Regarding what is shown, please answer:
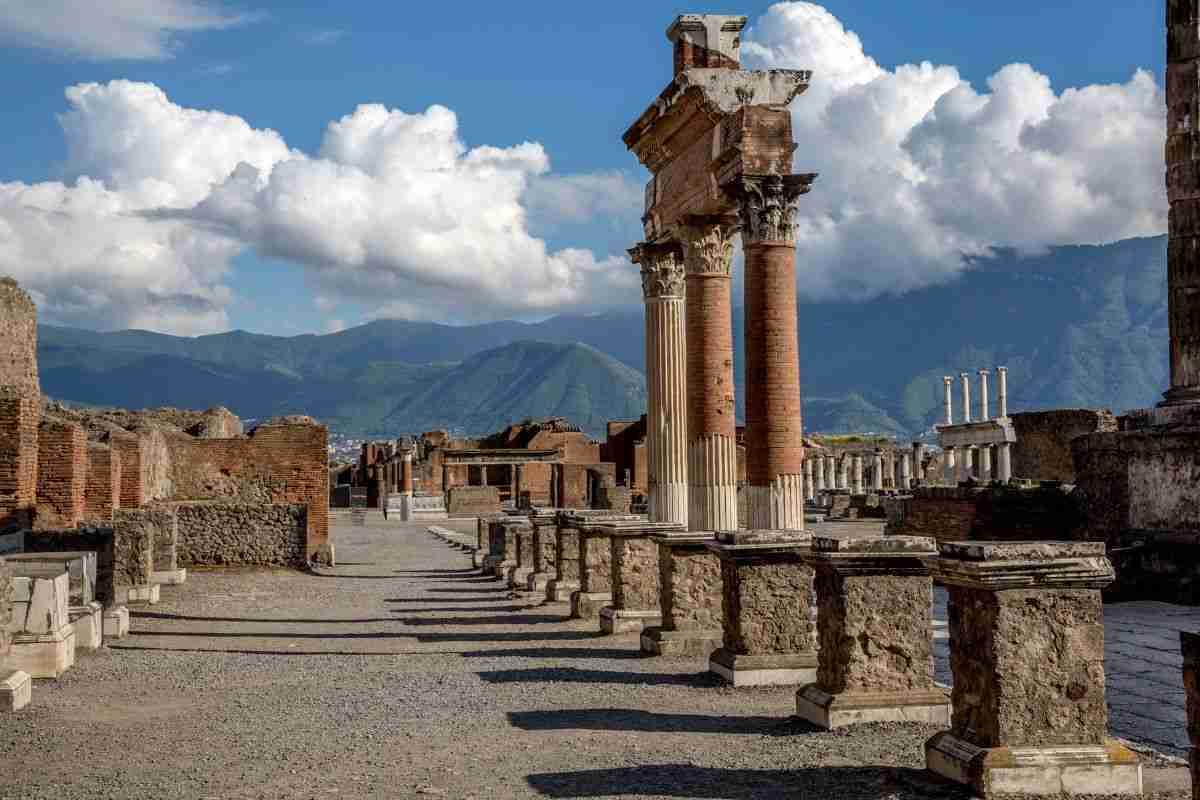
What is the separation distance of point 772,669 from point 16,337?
16.9 m

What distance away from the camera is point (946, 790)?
598cm

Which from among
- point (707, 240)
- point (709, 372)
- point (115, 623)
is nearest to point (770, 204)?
point (707, 240)

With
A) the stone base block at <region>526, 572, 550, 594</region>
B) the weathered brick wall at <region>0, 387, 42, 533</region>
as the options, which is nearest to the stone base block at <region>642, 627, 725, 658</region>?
the stone base block at <region>526, 572, 550, 594</region>

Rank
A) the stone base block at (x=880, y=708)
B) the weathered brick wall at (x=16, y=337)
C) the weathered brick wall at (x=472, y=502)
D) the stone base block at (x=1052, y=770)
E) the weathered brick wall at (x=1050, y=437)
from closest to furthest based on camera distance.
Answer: the stone base block at (x=1052, y=770) < the stone base block at (x=880, y=708) < the weathered brick wall at (x=16, y=337) < the weathered brick wall at (x=1050, y=437) < the weathered brick wall at (x=472, y=502)

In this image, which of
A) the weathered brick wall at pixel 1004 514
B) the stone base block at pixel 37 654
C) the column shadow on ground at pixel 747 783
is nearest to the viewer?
the column shadow on ground at pixel 747 783

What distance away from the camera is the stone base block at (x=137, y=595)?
647 inches

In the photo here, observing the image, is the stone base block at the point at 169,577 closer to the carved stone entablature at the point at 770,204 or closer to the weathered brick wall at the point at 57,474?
the weathered brick wall at the point at 57,474

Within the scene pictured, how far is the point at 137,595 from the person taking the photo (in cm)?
1666

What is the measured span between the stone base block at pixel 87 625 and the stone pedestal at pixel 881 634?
7209mm

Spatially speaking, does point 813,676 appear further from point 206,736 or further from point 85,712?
point 85,712

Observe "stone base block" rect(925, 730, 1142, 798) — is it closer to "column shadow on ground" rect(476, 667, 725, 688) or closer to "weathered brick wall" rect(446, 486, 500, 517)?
"column shadow on ground" rect(476, 667, 725, 688)

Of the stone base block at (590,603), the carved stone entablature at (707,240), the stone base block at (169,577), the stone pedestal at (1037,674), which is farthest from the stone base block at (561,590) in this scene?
the stone pedestal at (1037,674)

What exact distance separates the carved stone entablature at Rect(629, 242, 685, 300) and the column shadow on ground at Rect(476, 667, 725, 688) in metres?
6.03

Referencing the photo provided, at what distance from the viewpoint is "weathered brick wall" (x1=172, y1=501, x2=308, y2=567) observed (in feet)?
72.2
